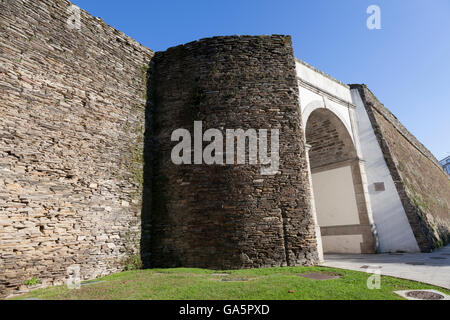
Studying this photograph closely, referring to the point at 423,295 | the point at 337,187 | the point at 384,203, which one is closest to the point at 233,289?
the point at 423,295

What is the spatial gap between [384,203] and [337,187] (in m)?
1.65

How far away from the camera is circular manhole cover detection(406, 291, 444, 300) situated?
3383 mm

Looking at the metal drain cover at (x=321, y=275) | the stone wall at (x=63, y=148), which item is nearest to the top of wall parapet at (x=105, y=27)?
the stone wall at (x=63, y=148)

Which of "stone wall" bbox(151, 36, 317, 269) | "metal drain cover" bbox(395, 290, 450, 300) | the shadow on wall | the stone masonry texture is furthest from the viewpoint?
the shadow on wall

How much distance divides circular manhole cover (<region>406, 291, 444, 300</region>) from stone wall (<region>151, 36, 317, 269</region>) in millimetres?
2778

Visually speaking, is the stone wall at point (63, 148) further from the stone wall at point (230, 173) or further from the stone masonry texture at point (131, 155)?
the stone wall at point (230, 173)

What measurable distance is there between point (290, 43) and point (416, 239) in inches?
297

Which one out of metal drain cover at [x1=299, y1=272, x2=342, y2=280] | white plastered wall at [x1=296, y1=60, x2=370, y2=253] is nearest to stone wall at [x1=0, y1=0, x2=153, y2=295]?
metal drain cover at [x1=299, y1=272, x2=342, y2=280]

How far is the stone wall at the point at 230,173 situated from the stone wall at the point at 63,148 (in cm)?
85

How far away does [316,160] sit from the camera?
11211mm

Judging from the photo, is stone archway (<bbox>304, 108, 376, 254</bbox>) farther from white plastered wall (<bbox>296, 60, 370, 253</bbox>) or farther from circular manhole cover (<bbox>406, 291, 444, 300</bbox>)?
circular manhole cover (<bbox>406, 291, 444, 300</bbox>)

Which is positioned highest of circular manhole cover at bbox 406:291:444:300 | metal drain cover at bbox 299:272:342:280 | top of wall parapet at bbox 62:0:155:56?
top of wall parapet at bbox 62:0:155:56

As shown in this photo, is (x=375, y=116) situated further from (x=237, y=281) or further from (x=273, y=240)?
(x=237, y=281)
